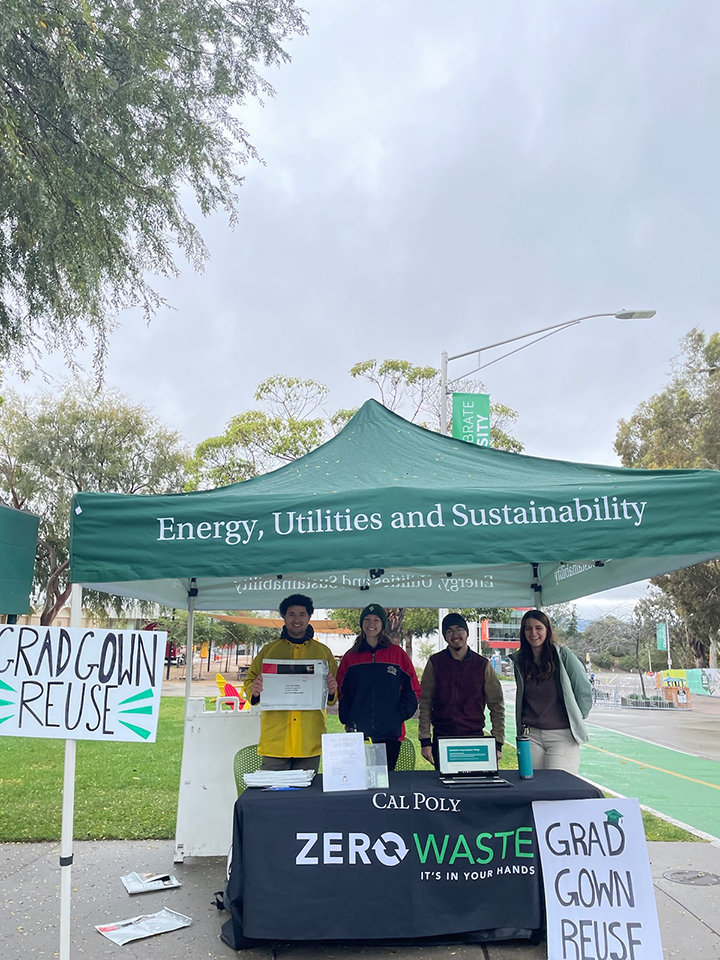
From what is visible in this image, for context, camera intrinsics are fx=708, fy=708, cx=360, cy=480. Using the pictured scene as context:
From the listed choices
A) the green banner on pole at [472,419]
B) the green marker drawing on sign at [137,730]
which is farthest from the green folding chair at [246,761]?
the green banner on pole at [472,419]

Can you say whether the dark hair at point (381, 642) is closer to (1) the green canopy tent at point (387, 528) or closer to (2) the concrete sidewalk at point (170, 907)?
(1) the green canopy tent at point (387, 528)

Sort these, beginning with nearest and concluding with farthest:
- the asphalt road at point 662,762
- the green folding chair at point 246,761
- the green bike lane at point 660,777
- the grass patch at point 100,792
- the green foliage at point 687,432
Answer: the green folding chair at point 246,761, the grass patch at point 100,792, the green bike lane at point 660,777, the asphalt road at point 662,762, the green foliage at point 687,432

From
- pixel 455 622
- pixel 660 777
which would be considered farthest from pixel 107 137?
pixel 660 777

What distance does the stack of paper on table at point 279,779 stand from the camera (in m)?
3.94

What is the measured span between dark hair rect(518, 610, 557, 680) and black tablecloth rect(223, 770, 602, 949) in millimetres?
928

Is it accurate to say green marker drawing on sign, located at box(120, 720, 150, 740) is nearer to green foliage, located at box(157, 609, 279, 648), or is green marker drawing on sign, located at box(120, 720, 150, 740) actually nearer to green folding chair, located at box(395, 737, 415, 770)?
green folding chair, located at box(395, 737, 415, 770)

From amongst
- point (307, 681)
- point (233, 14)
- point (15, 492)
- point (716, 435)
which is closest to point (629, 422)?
point (716, 435)

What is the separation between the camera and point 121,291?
24.6ft

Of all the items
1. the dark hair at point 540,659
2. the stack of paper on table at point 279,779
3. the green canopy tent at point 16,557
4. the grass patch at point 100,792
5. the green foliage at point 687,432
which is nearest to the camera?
the stack of paper on table at point 279,779

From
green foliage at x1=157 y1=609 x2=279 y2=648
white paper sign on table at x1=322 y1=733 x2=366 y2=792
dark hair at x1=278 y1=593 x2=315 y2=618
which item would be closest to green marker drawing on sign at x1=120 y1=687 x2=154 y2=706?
white paper sign on table at x1=322 y1=733 x2=366 y2=792

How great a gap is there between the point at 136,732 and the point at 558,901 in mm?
2240

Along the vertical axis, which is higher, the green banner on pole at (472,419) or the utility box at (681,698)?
the green banner on pole at (472,419)

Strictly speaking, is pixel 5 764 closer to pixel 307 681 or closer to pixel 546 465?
pixel 307 681

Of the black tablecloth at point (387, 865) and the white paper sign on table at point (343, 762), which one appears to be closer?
the black tablecloth at point (387, 865)
